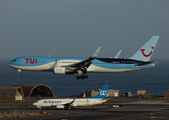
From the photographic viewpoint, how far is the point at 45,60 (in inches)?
2815

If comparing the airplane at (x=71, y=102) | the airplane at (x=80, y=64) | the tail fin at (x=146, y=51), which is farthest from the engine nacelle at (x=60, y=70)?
the tail fin at (x=146, y=51)

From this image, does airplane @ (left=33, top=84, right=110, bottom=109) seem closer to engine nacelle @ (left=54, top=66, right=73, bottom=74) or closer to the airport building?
engine nacelle @ (left=54, top=66, right=73, bottom=74)

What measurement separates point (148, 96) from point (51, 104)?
48.7m

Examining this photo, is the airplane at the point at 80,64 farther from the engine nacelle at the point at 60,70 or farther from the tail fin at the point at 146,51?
the tail fin at the point at 146,51

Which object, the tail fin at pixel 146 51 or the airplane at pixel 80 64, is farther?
the tail fin at pixel 146 51

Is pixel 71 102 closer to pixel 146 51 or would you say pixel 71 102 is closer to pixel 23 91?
pixel 146 51

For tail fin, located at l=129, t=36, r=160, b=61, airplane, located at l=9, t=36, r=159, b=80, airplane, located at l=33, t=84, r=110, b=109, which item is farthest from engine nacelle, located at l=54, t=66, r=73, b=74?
tail fin, located at l=129, t=36, r=160, b=61

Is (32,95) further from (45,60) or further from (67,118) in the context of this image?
(67,118)

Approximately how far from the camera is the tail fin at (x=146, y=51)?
73.9m

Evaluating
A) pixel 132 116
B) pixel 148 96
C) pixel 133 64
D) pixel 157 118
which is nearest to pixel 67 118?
pixel 132 116

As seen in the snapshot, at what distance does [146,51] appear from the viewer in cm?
7462

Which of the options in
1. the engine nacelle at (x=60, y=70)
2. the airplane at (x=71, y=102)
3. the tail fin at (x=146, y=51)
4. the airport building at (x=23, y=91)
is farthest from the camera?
the airport building at (x=23, y=91)

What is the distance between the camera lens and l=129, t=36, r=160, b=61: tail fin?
243ft

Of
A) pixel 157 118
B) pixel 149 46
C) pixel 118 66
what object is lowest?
pixel 157 118
